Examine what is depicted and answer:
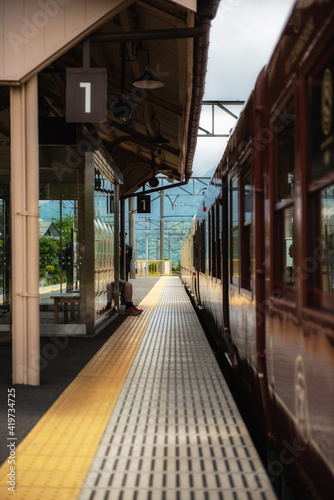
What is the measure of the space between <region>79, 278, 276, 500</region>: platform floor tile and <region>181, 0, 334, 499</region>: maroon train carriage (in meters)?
0.22

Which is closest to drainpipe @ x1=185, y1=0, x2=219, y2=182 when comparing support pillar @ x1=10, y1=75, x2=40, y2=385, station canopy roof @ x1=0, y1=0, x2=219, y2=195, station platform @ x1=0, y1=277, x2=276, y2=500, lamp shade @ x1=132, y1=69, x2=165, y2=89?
station canopy roof @ x1=0, y1=0, x2=219, y2=195

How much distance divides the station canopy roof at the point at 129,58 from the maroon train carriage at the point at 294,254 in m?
1.62

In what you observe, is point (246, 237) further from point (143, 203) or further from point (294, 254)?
point (143, 203)

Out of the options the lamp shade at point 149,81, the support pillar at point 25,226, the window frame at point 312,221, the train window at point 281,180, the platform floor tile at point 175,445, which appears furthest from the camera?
the lamp shade at point 149,81

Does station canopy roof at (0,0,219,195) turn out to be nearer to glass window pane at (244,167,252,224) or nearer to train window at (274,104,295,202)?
glass window pane at (244,167,252,224)

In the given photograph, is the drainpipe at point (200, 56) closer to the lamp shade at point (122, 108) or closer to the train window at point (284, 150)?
the lamp shade at point (122, 108)

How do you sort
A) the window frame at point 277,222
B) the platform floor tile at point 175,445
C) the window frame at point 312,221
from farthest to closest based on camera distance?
the window frame at point 277,222 → the platform floor tile at point 175,445 → the window frame at point 312,221

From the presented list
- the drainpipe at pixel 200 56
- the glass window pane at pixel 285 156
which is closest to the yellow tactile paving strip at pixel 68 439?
the glass window pane at pixel 285 156

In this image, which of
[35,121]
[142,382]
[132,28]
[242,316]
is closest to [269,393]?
[242,316]

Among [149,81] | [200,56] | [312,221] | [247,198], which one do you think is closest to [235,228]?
[247,198]

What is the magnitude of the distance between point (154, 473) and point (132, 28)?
5.32 meters

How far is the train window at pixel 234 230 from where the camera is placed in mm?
4781

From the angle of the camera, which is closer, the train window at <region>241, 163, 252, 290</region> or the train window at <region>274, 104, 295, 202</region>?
the train window at <region>274, 104, 295, 202</region>

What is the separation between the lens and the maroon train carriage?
2.06 metres
